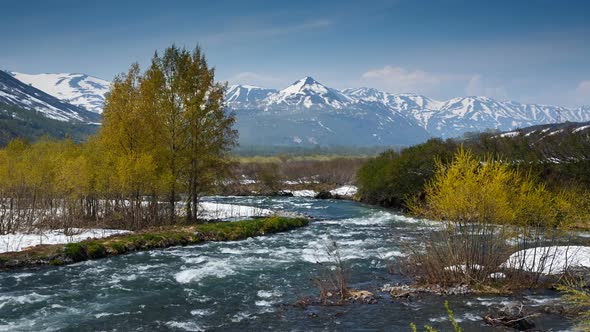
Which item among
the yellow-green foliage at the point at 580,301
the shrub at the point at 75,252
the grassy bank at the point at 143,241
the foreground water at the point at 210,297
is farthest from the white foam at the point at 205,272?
the yellow-green foliage at the point at 580,301

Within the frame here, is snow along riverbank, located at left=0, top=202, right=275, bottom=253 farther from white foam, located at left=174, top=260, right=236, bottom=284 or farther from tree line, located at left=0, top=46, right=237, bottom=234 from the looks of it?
white foam, located at left=174, top=260, right=236, bottom=284

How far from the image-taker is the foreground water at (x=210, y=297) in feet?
65.9

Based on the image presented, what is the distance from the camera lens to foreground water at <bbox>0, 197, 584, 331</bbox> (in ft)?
65.9

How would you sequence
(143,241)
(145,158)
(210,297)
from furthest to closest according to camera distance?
(145,158)
(143,241)
(210,297)

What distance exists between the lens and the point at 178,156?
4656 cm

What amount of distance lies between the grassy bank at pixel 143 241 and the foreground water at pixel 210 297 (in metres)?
1.54

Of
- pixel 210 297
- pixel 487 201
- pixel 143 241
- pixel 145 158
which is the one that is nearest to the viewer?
pixel 487 201

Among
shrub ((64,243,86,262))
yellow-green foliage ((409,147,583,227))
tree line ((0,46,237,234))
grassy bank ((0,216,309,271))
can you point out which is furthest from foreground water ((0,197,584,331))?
tree line ((0,46,237,234))

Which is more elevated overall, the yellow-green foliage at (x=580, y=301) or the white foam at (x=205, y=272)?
the yellow-green foliage at (x=580, y=301)

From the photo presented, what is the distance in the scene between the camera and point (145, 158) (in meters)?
41.9

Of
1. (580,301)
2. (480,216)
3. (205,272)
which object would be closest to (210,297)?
(205,272)

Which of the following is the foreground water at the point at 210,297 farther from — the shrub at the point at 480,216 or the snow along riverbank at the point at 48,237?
the snow along riverbank at the point at 48,237

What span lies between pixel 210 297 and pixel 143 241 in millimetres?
15036

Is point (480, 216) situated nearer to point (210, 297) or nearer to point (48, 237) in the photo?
point (210, 297)
